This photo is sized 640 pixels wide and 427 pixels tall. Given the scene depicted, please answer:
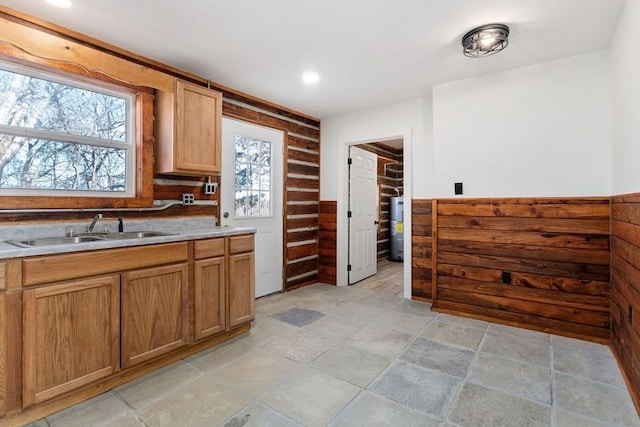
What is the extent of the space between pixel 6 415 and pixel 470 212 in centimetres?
363

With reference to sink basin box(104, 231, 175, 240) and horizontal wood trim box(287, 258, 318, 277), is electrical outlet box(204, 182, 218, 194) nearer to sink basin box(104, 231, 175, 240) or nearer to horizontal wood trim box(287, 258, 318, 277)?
sink basin box(104, 231, 175, 240)

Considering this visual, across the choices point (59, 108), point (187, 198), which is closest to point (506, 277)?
point (187, 198)

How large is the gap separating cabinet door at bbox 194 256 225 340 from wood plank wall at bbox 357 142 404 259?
4295 mm

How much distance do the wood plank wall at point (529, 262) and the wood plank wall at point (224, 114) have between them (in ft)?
5.96

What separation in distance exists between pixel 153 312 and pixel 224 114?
2.15 metres

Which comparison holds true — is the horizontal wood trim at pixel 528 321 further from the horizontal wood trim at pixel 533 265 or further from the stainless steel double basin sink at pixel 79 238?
the stainless steel double basin sink at pixel 79 238

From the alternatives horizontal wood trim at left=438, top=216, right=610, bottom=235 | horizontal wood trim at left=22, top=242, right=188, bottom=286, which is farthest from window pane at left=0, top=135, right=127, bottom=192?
horizontal wood trim at left=438, top=216, right=610, bottom=235

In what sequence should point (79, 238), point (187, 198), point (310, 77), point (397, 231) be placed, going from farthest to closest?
point (397, 231), point (310, 77), point (187, 198), point (79, 238)

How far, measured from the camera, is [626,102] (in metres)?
2.11

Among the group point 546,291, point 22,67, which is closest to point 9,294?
point 22,67

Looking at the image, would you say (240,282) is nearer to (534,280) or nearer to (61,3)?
(61,3)

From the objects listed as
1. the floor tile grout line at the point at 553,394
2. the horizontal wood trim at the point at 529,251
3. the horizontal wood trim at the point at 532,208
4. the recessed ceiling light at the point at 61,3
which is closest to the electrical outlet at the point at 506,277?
the horizontal wood trim at the point at 529,251

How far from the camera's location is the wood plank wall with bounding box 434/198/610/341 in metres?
2.66

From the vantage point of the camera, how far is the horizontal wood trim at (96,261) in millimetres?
1676
